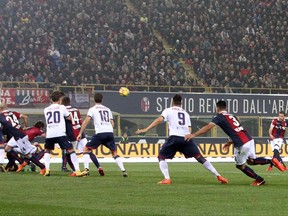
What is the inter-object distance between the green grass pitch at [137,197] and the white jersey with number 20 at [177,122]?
122 centimetres

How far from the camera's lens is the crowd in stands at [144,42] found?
46.5 meters

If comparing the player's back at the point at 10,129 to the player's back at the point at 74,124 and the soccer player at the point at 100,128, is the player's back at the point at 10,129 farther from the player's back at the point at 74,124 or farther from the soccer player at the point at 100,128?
the soccer player at the point at 100,128

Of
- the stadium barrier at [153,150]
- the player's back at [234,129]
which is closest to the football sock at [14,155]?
the player's back at [234,129]

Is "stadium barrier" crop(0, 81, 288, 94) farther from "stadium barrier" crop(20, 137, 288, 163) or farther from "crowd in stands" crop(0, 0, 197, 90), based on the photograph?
"stadium barrier" crop(20, 137, 288, 163)

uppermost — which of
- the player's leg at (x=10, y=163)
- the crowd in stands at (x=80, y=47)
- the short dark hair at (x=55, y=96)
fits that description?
the crowd in stands at (x=80, y=47)

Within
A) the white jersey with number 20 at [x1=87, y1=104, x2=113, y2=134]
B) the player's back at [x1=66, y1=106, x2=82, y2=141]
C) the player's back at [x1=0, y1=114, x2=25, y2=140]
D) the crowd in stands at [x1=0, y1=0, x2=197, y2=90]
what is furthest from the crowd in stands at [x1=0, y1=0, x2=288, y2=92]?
the white jersey with number 20 at [x1=87, y1=104, x2=113, y2=134]

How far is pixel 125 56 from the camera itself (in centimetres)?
4862

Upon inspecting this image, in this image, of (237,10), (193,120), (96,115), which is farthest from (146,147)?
(96,115)

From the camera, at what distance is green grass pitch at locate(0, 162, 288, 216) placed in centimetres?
1267

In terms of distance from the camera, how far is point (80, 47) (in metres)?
48.2

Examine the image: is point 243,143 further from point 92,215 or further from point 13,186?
point 92,215

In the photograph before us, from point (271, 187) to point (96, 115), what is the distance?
6.32m

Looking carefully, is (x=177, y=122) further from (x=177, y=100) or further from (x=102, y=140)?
(x=102, y=140)

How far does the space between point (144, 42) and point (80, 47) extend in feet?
15.3
